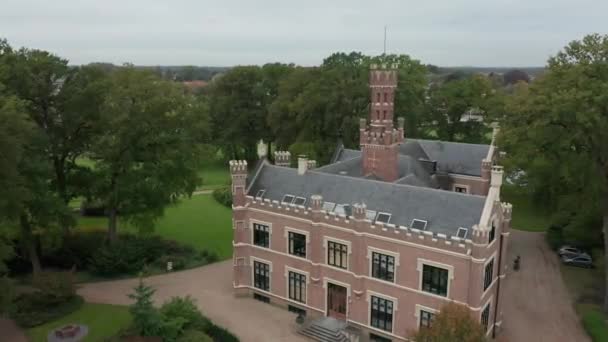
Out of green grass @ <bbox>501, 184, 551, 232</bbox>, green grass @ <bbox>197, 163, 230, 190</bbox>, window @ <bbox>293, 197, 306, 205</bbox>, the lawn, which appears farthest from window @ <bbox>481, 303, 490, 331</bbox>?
green grass @ <bbox>197, 163, 230, 190</bbox>

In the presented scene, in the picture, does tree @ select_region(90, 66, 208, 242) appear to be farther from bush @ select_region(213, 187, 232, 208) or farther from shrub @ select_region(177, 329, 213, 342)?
→ bush @ select_region(213, 187, 232, 208)

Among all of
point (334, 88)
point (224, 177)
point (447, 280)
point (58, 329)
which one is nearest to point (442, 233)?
point (447, 280)

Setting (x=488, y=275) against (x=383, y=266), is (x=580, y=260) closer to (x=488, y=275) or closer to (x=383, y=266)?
(x=488, y=275)

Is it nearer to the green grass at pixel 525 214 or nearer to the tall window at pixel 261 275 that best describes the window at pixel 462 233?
the tall window at pixel 261 275

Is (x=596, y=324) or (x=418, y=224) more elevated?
(x=418, y=224)

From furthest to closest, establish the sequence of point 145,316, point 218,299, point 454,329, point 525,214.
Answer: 1. point 525,214
2. point 218,299
3. point 145,316
4. point 454,329

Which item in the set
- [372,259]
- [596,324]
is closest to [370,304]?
[372,259]

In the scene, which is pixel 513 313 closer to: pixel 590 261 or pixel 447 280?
pixel 447 280
